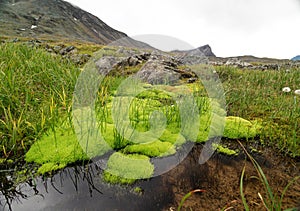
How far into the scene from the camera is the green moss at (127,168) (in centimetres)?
294

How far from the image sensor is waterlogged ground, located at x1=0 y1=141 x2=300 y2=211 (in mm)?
2500

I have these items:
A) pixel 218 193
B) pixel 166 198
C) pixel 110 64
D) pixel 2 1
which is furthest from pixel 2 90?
pixel 2 1

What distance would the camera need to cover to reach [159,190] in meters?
Answer: 2.76

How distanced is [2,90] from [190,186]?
358 centimetres

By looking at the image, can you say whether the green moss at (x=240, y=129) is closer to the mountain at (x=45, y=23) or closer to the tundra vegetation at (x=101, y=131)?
the tundra vegetation at (x=101, y=131)

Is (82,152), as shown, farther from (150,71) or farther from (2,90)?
(150,71)

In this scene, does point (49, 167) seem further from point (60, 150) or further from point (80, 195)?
point (80, 195)

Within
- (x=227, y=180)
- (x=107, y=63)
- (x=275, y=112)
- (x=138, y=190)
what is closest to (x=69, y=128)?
(x=138, y=190)

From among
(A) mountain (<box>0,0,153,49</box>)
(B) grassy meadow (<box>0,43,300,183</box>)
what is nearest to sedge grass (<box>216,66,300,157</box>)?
(B) grassy meadow (<box>0,43,300,183</box>)

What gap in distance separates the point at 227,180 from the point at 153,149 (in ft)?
3.88

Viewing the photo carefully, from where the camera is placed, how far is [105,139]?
146 inches

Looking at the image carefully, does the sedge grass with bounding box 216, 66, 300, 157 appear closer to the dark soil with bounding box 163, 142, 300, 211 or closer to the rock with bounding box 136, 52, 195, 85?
the dark soil with bounding box 163, 142, 300, 211

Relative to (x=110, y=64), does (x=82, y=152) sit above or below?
below

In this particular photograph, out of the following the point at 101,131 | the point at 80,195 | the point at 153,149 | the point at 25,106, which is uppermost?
the point at 25,106
